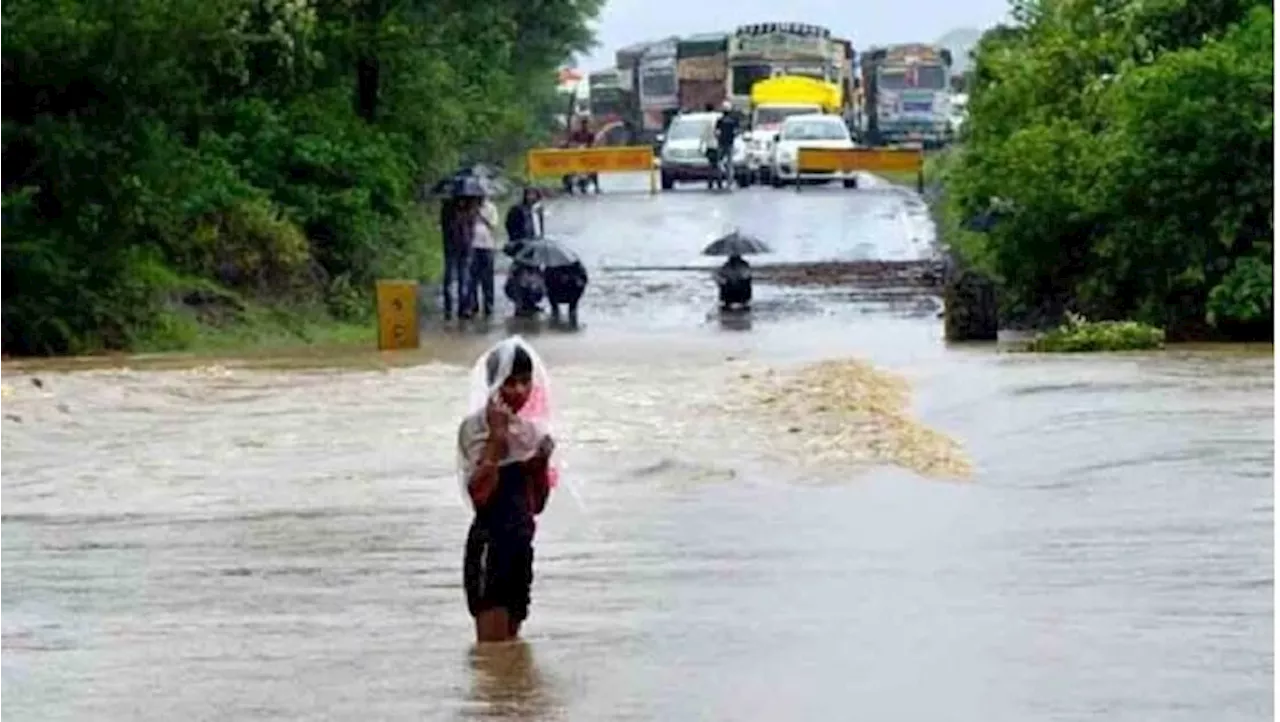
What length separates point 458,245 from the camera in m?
39.0

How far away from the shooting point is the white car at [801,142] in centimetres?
6247

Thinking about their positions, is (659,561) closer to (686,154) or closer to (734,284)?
(734,284)

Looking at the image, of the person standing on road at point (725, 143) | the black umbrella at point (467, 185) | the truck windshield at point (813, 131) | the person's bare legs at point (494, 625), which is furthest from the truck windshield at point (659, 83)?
the person's bare legs at point (494, 625)

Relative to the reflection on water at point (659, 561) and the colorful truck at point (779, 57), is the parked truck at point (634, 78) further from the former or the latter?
the reflection on water at point (659, 561)

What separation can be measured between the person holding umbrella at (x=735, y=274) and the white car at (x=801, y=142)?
2238 cm

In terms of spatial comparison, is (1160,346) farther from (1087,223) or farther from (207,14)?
(207,14)

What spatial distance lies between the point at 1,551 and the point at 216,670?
16.7ft

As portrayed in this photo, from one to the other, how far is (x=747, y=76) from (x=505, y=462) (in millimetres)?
70549

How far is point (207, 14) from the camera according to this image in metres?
36.9

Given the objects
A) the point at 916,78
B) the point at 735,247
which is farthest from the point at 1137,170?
the point at 916,78

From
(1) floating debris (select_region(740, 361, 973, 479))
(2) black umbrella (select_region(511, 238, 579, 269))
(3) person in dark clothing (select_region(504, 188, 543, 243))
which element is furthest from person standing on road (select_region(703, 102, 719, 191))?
(1) floating debris (select_region(740, 361, 973, 479))

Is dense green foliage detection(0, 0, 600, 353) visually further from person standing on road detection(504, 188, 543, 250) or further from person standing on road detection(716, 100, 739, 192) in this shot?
person standing on road detection(716, 100, 739, 192)

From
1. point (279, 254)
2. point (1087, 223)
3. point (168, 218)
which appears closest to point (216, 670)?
point (1087, 223)

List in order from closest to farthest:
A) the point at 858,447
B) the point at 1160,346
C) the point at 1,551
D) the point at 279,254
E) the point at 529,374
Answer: the point at 529,374 → the point at 1,551 → the point at 858,447 → the point at 1160,346 → the point at 279,254
